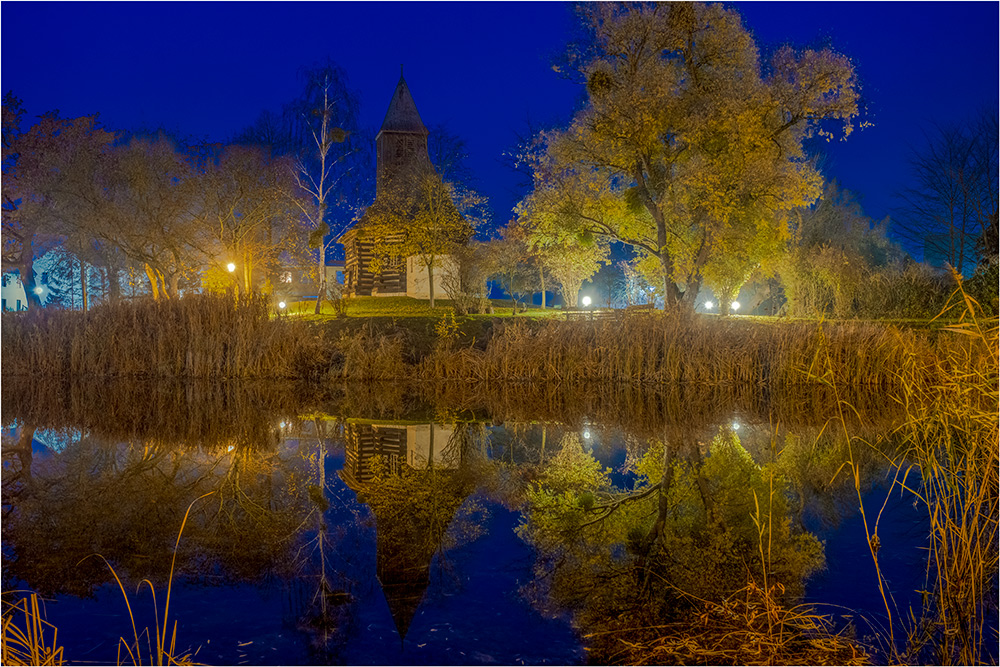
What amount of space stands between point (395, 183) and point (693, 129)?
47.7ft

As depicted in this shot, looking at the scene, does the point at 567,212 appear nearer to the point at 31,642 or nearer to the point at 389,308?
the point at 389,308

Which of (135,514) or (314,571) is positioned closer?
(314,571)

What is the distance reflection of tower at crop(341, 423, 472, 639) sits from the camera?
221 inches

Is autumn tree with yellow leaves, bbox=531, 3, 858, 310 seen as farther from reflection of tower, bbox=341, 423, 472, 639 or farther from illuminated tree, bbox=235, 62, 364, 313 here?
reflection of tower, bbox=341, 423, 472, 639

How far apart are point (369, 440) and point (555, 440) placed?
2595 mm

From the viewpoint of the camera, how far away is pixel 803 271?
106ft

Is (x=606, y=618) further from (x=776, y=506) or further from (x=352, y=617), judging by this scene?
(x=776, y=506)

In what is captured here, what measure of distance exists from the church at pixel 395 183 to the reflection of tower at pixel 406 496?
23.7 m

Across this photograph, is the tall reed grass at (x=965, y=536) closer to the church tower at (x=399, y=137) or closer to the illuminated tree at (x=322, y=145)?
the illuminated tree at (x=322, y=145)

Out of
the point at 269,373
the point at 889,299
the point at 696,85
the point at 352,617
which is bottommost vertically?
the point at 352,617

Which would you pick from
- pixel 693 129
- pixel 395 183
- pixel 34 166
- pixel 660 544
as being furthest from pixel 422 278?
pixel 660 544

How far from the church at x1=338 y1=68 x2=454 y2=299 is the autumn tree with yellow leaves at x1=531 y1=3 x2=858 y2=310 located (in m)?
10.5

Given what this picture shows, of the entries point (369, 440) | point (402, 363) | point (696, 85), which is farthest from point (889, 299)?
point (369, 440)

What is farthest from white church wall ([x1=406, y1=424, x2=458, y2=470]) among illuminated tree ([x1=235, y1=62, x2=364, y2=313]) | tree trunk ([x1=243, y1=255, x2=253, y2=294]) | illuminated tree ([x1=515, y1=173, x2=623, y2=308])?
tree trunk ([x1=243, y1=255, x2=253, y2=294])
